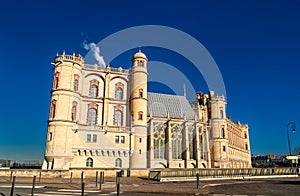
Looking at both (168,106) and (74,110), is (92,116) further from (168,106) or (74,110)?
(168,106)

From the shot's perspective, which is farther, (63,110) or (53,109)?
(53,109)

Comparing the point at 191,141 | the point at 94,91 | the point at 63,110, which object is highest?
the point at 94,91

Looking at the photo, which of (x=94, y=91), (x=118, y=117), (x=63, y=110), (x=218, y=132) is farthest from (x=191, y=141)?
(x=63, y=110)

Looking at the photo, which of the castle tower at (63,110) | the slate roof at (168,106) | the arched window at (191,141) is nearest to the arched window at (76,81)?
the castle tower at (63,110)

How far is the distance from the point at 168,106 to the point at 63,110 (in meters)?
22.8

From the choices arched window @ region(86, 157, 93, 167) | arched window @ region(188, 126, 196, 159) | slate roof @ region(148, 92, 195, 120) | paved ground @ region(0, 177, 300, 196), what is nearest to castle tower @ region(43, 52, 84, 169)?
arched window @ region(86, 157, 93, 167)

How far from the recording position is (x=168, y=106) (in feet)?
166

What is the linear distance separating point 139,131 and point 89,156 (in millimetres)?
9211

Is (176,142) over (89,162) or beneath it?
over

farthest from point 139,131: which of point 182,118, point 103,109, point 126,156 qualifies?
point 182,118

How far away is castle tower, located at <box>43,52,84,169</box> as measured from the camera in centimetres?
3375

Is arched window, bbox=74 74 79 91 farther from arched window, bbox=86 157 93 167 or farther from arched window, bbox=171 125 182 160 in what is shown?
arched window, bbox=171 125 182 160

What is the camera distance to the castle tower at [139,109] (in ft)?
128

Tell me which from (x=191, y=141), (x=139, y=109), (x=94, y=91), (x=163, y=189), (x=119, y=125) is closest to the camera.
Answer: (x=163, y=189)
